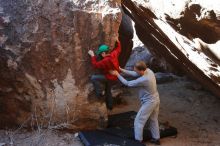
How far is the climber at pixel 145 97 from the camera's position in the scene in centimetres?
599

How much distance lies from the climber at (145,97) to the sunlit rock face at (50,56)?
596mm

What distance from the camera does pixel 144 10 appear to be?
21.7 feet

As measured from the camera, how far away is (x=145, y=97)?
6.12m

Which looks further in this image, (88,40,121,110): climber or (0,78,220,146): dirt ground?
(0,78,220,146): dirt ground

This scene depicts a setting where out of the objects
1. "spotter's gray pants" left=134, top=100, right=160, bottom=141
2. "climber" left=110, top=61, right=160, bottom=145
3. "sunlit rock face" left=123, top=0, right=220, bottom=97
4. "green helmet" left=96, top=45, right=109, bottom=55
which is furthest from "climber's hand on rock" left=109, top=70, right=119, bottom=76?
"sunlit rock face" left=123, top=0, right=220, bottom=97

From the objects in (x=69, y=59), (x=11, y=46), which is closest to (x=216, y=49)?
(x=69, y=59)

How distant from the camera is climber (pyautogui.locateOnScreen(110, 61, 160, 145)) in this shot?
5992 mm

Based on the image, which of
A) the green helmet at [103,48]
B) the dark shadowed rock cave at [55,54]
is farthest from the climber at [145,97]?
the dark shadowed rock cave at [55,54]

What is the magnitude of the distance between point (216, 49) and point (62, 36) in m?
2.11

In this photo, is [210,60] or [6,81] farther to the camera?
[6,81]

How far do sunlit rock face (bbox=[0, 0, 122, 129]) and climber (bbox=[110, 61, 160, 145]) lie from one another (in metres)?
0.60

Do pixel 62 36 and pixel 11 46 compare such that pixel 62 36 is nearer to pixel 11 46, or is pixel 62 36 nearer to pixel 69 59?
pixel 69 59

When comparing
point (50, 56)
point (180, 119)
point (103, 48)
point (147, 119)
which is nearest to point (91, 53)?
point (103, 48)

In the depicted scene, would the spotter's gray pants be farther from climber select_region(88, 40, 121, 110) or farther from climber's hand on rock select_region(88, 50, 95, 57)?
climber's hand on rock select_region(88, 50, 95, 57)
